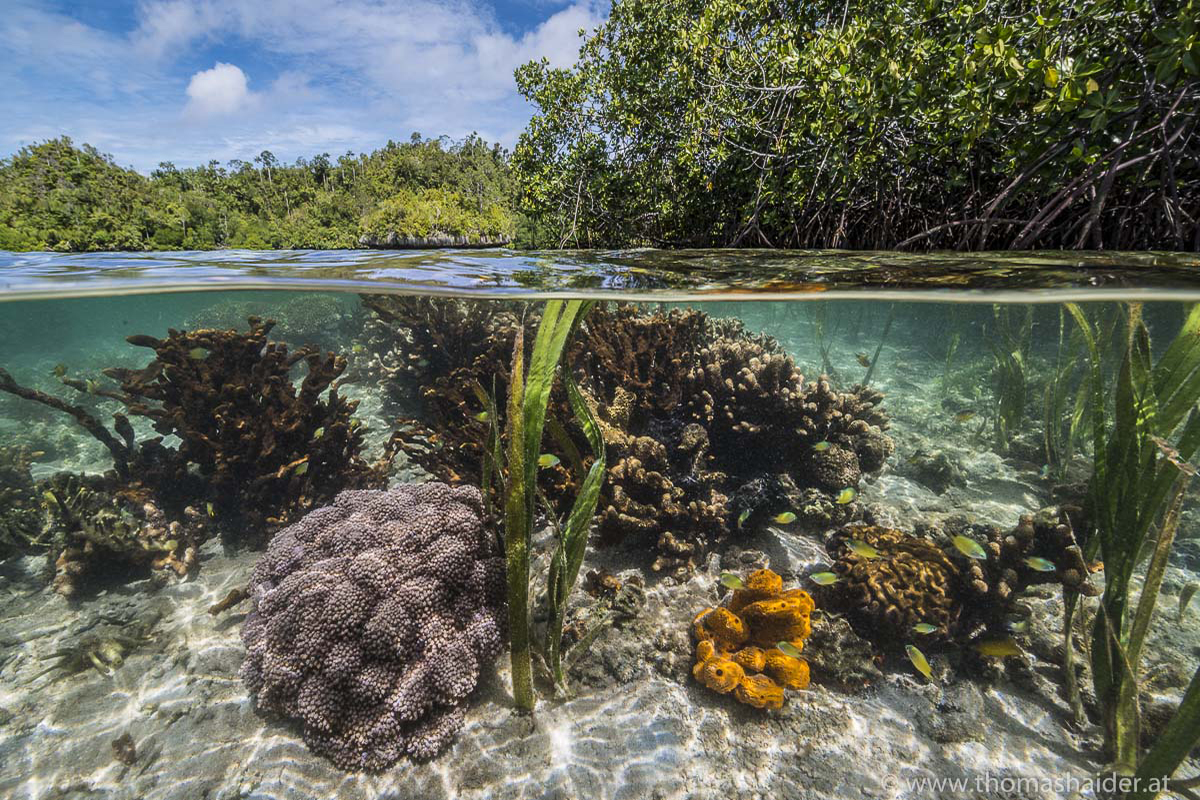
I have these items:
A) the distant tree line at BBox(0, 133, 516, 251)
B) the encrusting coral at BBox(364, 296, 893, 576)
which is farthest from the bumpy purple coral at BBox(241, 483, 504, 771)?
the distant tree line at BBox(0, 133, 516, 251)

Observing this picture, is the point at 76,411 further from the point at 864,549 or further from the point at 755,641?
the point at 864,549

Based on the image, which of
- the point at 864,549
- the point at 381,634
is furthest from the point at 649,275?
the point at 381,634

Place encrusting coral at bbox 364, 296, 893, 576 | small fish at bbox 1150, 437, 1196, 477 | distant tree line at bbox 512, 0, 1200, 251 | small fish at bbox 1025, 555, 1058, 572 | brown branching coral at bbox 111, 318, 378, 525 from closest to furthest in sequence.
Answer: small fish at bbox 1150, 437, 1196, 477
small fish at bbox 1025, 555, 1058, 572
distant tree line at bbox 512, 0, 1200, 251
encrusting coral at bbox 364, 296, 893, 576
brown branching coral at bbox 111, 318, 378, 525

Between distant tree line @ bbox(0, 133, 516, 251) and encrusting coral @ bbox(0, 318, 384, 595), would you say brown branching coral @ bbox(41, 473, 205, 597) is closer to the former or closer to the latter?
encrusting coral @ bbox(0, 318, 384, 595)

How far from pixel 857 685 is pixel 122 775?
597cm

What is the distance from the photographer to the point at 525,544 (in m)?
3.17

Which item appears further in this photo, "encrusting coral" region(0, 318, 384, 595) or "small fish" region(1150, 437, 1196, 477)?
"encrusting coral" region(0, 318, 384, 595)

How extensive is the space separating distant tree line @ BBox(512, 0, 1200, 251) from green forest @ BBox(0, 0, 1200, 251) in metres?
0.04

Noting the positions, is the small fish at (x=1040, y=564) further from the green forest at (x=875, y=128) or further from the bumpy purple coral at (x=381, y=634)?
the bumpy purple coral at (x=381, y=634)

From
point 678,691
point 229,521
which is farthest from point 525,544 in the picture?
point 229,521

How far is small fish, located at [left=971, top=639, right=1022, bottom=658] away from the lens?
13.1 ft

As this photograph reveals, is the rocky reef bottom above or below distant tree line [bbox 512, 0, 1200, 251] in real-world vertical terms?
below

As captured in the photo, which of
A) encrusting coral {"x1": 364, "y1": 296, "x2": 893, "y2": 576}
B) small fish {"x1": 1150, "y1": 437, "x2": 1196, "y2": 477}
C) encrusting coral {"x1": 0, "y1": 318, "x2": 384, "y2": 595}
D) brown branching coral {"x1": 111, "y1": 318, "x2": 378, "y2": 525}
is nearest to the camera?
small fish {"x1": 1150, "y1": 437, "x2": 1196, "y2": 477}

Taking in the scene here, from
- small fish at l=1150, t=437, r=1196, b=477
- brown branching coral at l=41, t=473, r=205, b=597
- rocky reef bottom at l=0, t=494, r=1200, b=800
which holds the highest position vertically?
small fish at l=1150, t=437, r=1196, b=477
